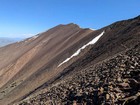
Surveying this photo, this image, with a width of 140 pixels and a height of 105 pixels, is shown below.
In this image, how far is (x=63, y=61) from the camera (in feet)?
Answer: 142

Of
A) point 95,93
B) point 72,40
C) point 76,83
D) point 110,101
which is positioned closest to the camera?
point 110,101

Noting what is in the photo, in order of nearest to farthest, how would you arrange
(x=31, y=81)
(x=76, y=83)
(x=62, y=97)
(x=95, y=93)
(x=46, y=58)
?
(x=95, y=93), (x=62, y=97), (x=76, y=83), (x=31, y=81), (x=46, y=58)

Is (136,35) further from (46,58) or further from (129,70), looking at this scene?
(46,58)

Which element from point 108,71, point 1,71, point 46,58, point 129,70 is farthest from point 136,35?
point 1,71

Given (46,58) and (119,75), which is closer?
(119,75)

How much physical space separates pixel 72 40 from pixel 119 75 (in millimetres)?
41433

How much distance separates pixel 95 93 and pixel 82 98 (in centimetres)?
89

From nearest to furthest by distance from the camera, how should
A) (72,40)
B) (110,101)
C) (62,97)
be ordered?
(110,101), (62,97), (72,40)

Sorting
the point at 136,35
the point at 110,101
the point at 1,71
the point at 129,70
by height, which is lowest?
the point at 110,101

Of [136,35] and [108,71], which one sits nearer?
[108,71]

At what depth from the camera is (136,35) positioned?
30156 mm

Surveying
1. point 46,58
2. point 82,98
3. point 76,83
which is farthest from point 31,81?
point 82,98

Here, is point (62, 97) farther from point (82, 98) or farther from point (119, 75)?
point (119, 75)

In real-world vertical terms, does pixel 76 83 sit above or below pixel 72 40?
below
